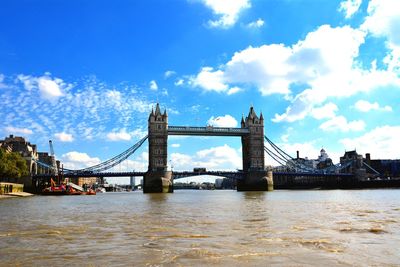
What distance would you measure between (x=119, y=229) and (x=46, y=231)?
254 cm

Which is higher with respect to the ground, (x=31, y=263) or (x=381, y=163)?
(x=381, y=163)

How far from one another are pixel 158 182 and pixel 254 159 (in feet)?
85.9

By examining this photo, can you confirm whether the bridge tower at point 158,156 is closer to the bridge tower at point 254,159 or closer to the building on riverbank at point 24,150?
the bridge tower at point 254,159

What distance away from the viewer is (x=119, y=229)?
599 inches

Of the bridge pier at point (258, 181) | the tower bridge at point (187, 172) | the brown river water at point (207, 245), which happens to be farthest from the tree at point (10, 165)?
the brown river water at point (207, 245)

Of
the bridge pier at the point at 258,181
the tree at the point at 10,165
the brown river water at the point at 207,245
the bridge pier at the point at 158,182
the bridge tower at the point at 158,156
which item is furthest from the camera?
the bridge pier at the point at 258,181

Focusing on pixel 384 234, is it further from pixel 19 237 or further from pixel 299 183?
pixel 299 183

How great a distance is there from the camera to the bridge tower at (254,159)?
90938mm

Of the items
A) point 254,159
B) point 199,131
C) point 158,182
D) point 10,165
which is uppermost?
point 199,131

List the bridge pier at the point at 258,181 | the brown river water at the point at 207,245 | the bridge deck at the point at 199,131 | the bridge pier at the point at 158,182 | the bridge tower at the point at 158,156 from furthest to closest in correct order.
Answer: the bridge deck at the point at 199,131 < the bridge pier at the point at 258,181 < the bridge tower at the point at 158,156 < the bridge pier at the point at 158,182 < the brown river water at the point at 207,245

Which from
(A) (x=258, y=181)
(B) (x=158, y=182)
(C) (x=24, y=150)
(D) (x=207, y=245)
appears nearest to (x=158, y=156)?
(B) (x=158, y=182)

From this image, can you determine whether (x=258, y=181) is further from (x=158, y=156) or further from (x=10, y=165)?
(x=10, y=165)

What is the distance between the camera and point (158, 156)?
89.7m

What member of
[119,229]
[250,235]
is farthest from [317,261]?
[119,229]
